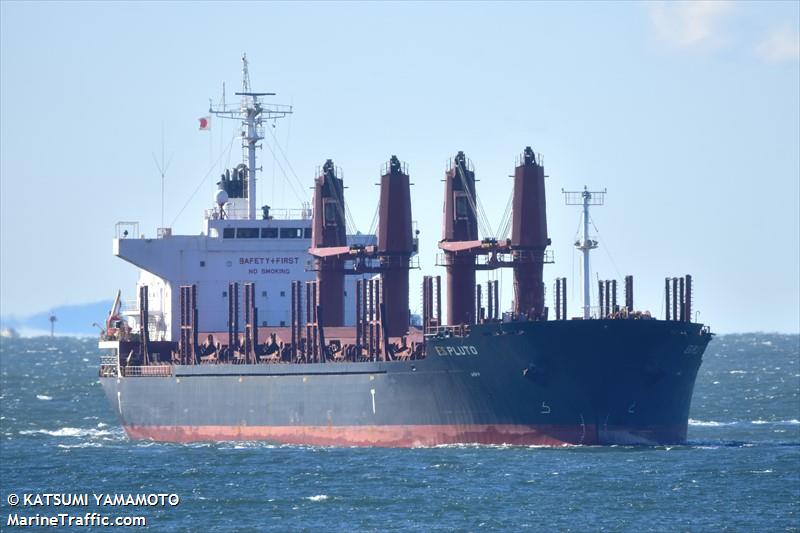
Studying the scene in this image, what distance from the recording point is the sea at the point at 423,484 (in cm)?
3941

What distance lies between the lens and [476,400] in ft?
169

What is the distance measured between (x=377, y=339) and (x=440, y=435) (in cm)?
418

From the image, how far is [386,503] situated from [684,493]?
680 cm

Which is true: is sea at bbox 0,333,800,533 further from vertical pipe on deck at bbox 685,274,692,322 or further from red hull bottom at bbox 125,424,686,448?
vertical pipe on deck at bbox 685,274,692,322

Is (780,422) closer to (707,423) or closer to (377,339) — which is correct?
(707,423)

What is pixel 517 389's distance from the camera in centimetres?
5069

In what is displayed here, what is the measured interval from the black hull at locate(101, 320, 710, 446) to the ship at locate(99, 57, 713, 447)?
43 millimetres

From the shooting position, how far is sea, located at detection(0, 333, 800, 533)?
129 ft

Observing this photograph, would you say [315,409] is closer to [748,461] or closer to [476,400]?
[476,400]

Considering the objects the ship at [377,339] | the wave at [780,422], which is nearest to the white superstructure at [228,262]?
the ship at [377,339]

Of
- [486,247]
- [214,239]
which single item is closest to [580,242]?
[486,247]

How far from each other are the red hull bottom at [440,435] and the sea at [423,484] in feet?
Result: 1.21

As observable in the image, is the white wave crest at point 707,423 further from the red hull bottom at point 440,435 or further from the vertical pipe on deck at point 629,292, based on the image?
the red hull bottom at point 440,435

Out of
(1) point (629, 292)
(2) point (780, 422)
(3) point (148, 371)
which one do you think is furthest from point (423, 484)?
(2) point (780, 422)
